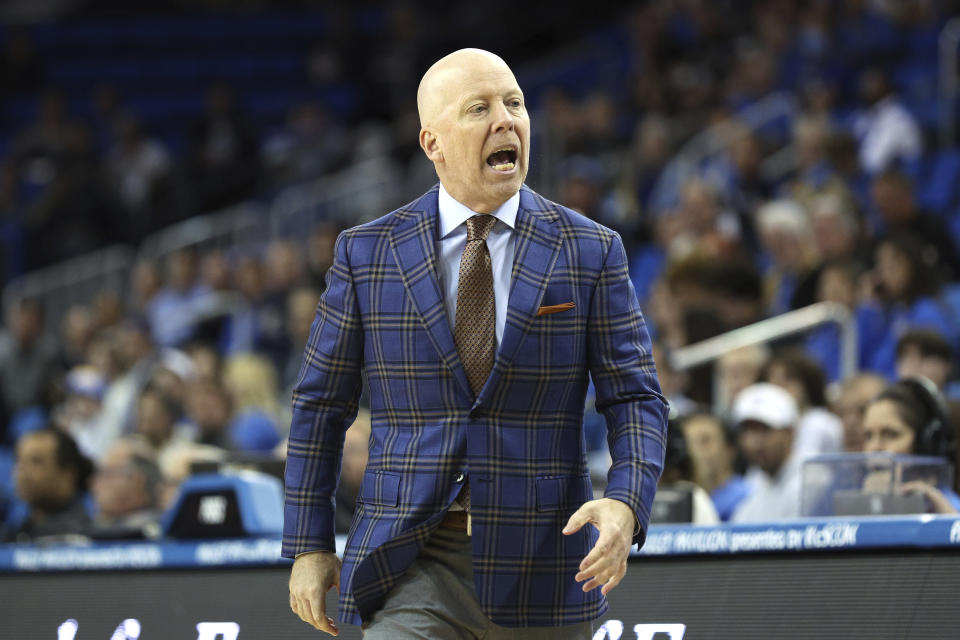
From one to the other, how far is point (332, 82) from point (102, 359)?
6.09 m

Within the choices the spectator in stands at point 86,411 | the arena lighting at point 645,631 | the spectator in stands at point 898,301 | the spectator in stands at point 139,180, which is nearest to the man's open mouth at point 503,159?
the arena lighting at point 645,631

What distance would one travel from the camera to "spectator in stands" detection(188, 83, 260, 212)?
15.2m

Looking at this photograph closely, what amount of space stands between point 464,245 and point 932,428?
2.59 m

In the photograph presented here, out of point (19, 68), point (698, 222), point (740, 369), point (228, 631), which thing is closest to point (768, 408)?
point (740, 369)

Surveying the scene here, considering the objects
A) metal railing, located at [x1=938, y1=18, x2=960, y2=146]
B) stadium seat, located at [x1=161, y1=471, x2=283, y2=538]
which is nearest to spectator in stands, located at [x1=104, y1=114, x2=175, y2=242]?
Answer: metal railing, located at [x1=938, y1=18, x2=960, y2=146]

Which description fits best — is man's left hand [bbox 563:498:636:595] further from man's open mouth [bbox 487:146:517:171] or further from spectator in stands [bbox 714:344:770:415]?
spectator in stands [bbox 714:344:770:415]

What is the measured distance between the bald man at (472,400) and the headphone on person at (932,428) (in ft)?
7.63

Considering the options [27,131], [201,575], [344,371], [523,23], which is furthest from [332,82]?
[344,371]

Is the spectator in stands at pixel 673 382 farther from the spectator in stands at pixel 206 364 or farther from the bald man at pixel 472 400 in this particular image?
the bald man at pixel 472 400

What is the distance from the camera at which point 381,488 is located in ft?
10.1

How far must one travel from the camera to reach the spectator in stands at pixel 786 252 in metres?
8.81

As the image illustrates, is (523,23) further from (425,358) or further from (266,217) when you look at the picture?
(425,358)

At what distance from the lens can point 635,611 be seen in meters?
4.07

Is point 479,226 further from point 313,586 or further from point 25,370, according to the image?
point 25,370
